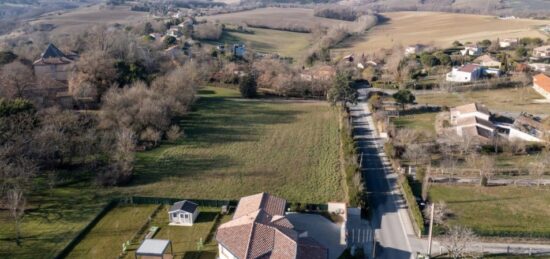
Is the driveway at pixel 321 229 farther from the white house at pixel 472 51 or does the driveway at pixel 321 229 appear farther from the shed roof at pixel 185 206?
the white house at pixel 472 51

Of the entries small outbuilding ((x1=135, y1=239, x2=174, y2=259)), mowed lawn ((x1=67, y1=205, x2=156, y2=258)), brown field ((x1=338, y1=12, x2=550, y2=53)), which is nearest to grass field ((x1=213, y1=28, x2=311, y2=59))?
brown field ((x1=338, y1=12, x2=550, y2=53))

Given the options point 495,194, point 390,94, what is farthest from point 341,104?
point 495,194

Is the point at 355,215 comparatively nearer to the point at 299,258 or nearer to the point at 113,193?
the point at 299,258

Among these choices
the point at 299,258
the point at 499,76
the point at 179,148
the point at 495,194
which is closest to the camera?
the point at 299,258

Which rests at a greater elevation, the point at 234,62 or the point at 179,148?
the point at 234,62

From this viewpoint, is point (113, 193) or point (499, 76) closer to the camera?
point (113, 193)

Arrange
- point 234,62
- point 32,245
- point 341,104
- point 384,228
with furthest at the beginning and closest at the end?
point 234,62 → point 341,104 → point 384,228 → point 32,245
